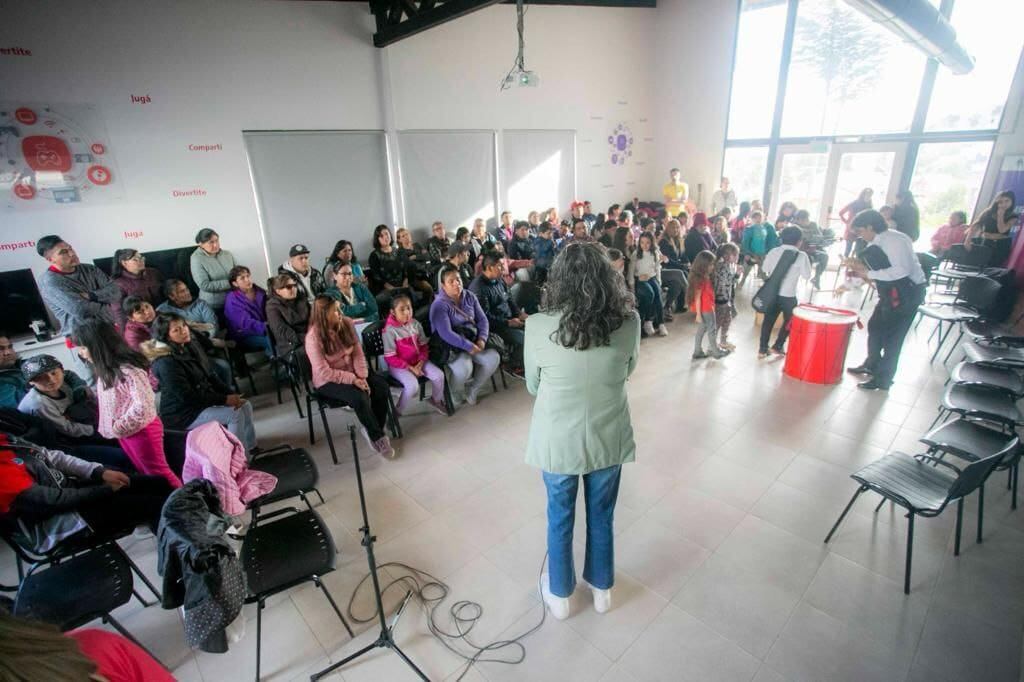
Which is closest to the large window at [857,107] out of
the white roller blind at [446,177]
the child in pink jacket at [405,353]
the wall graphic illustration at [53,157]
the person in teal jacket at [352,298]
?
the white roller blind at [446,177]

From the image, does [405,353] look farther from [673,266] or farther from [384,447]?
[673,266]

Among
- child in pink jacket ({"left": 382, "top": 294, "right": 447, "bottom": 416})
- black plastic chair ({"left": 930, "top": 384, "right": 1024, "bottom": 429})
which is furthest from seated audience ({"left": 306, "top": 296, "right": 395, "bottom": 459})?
black plastic chair ({"left": 930, "top": 384, "right": 1024, "bottom": 429})

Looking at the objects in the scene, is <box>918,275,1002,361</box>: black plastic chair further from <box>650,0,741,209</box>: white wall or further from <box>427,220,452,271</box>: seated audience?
<box>650,0,741,209</box>: white wall

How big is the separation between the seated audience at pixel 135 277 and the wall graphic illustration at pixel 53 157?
0.71m

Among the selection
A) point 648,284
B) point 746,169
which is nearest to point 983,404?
point 648,284

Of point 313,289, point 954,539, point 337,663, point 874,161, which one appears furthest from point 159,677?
point 874,161

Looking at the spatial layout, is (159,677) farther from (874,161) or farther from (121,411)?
(874,161)

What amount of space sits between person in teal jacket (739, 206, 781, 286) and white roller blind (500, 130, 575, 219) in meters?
3.30

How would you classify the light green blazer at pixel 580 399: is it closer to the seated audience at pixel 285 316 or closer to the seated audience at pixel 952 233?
the seated audience at pixel 285 316

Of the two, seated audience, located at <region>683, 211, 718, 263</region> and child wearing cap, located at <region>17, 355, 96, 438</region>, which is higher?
seated audience, located at <region>683, 211, 718, 263</region>

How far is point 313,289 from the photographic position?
5.13 m

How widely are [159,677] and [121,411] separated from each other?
2.15 meters

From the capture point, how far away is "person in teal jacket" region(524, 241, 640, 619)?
1820mm

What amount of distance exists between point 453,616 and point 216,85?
19.3 ft
